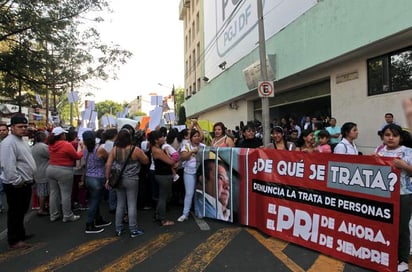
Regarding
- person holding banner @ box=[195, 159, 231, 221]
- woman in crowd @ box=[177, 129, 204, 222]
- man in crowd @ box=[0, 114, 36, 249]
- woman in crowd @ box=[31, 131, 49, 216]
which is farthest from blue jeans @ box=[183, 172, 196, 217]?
woman in crowd @ box=[31, 131, 49, 216]

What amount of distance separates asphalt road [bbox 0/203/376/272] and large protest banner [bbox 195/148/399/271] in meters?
0.21

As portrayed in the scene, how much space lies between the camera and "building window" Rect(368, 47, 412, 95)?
8.91 m

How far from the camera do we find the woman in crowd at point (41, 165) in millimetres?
7223

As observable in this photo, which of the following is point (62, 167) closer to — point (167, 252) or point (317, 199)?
point (167, 252)

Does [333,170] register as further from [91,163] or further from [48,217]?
[48,217]

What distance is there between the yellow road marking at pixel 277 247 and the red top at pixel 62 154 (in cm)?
338

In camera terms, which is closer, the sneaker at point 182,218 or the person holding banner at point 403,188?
the person holding banner at point 403,188

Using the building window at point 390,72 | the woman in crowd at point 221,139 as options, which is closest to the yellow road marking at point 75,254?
the woman in crowd at point 221,139

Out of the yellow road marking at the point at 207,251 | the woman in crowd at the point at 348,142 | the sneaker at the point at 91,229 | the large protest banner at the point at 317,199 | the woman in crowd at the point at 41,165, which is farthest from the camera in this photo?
the woman in crowd at the point at 41,165

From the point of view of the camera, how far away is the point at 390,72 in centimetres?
938

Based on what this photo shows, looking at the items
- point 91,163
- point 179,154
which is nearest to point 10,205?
point 91,163

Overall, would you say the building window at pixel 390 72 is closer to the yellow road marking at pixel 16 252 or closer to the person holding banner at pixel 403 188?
the person holding banner at pixel 403 188

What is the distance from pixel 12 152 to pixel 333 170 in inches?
171

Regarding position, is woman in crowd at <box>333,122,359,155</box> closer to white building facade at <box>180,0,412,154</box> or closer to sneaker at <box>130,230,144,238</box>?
sneaker at <box>130,230,144,238</box>
